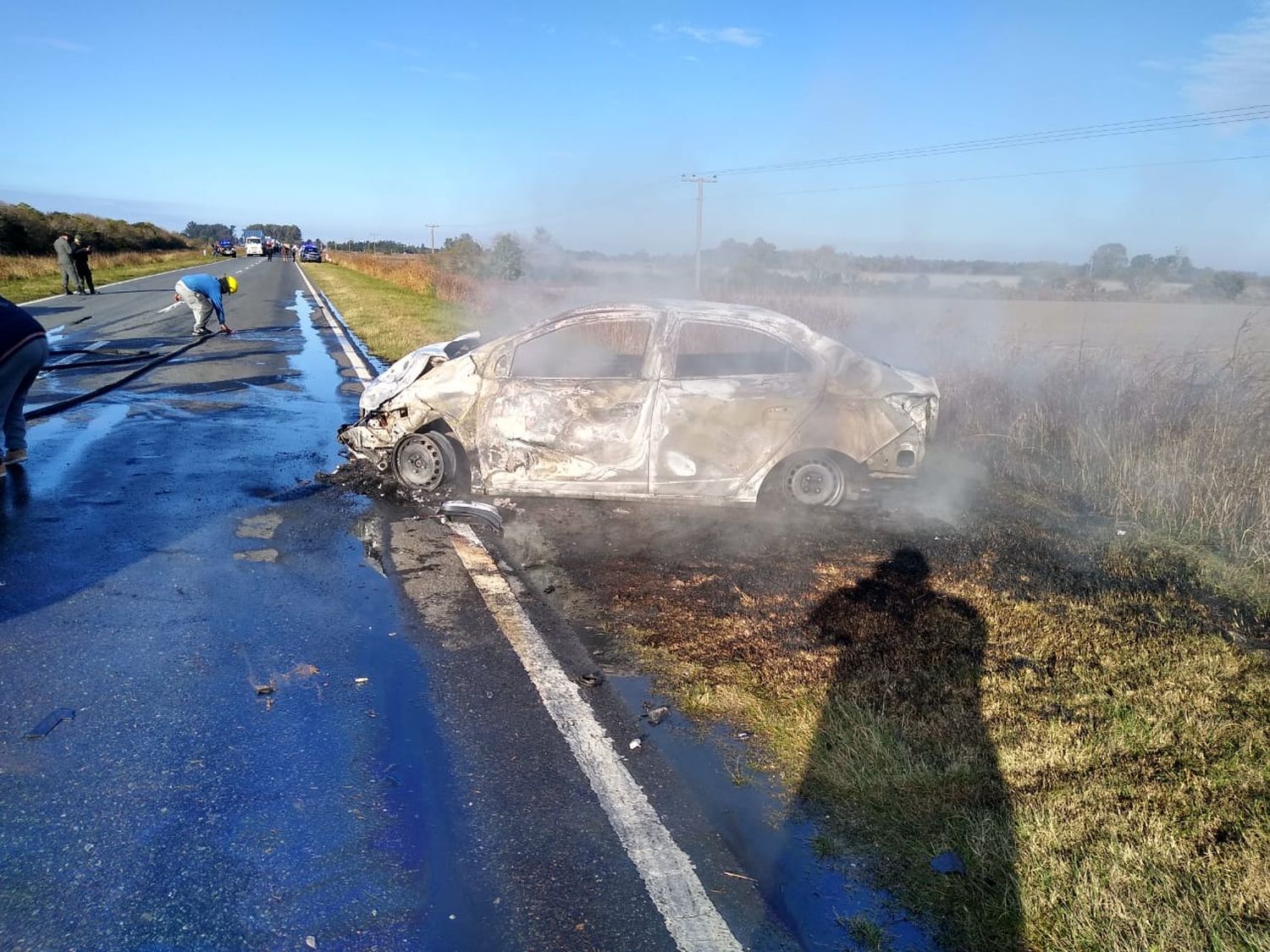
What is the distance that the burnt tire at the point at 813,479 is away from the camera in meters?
6.23

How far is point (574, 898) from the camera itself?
2.46m

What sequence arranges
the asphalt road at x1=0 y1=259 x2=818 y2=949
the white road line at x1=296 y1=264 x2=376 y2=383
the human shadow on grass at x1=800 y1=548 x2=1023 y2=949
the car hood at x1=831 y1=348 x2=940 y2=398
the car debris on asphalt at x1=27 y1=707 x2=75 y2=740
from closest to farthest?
1. the asphalt road at x1=0 y1=259 x2=818 y2=949
2. the human shadow on grass at x1=800 y1=548 x2=1023 y2=949
3. the car debris on asphalt at x1=27 y1=707 x2=75 y2=740
4. the car hood at x1=831 y1=348 x2=940 y2=398
5. the white road line at x1=296 y1=264 x2=376 y2=383

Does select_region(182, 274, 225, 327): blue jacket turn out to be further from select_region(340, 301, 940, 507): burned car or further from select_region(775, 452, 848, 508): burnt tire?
select_region(775, 452, 848, 508): burnt tire

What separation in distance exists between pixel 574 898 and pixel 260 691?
1.83 m

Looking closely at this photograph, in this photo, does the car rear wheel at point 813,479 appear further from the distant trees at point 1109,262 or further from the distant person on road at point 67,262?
the distant person on road at point 67,262

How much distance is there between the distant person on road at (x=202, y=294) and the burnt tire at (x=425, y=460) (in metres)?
10.7

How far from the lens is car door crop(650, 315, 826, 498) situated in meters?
5.97

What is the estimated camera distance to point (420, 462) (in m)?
6.57

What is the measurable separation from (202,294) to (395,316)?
17.6 feet

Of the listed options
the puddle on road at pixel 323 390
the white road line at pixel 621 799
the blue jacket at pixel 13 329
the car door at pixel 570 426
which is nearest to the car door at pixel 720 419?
the car door at pixel 570 426

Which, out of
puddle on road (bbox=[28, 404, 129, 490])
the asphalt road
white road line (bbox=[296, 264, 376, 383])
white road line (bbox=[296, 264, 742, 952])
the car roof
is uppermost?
the car roof

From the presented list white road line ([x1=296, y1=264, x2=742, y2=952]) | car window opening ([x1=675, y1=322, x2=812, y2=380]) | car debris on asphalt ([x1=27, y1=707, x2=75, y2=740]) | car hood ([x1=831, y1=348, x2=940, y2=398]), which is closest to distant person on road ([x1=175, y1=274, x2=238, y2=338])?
car window opening ([x1=675, y1=322, x2=812, y2=380])

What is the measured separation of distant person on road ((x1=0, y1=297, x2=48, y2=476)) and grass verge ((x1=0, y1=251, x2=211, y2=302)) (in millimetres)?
12955

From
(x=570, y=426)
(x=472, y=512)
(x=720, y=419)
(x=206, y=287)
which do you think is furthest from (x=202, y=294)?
(x=720, y=419)
